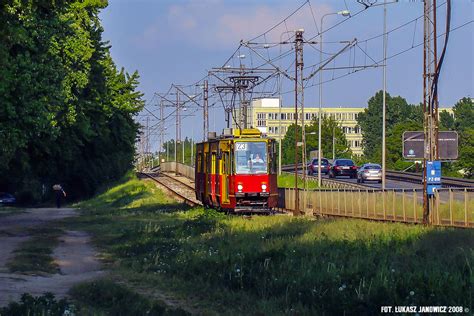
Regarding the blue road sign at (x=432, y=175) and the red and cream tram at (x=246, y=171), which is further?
the red and cream tram at (x=246, y=171)

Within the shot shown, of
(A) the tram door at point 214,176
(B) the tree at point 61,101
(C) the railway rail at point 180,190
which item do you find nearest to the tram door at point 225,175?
(A) the tram door at point 214,176

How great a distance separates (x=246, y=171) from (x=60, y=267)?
1801 centimetres

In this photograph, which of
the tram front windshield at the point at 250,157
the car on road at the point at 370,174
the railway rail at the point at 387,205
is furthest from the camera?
the car on road at the point at 370,174

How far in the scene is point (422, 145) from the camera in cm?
3134

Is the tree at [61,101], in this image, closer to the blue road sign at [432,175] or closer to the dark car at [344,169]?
the blue road sign at [432,175]

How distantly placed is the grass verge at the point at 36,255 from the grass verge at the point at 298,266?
1.55 m

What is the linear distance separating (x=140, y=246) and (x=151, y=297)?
8160 mm

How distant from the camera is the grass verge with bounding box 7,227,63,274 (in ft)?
58.0

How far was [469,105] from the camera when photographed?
136 meters

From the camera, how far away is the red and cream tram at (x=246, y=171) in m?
35.7

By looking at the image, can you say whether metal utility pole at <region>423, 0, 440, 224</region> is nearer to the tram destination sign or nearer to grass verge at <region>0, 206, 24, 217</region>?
the tram destination sign

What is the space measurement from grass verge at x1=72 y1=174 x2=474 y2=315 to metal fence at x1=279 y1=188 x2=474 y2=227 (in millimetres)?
4637

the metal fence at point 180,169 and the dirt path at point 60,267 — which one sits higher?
the metal fence at point 180,169

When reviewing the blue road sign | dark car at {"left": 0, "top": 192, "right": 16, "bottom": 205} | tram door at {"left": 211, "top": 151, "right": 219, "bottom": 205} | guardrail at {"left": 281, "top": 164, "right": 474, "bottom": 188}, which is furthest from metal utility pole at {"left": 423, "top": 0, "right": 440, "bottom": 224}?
dark car at {"left": 0, "top": 192, "right": 16, "bottom": 205}
